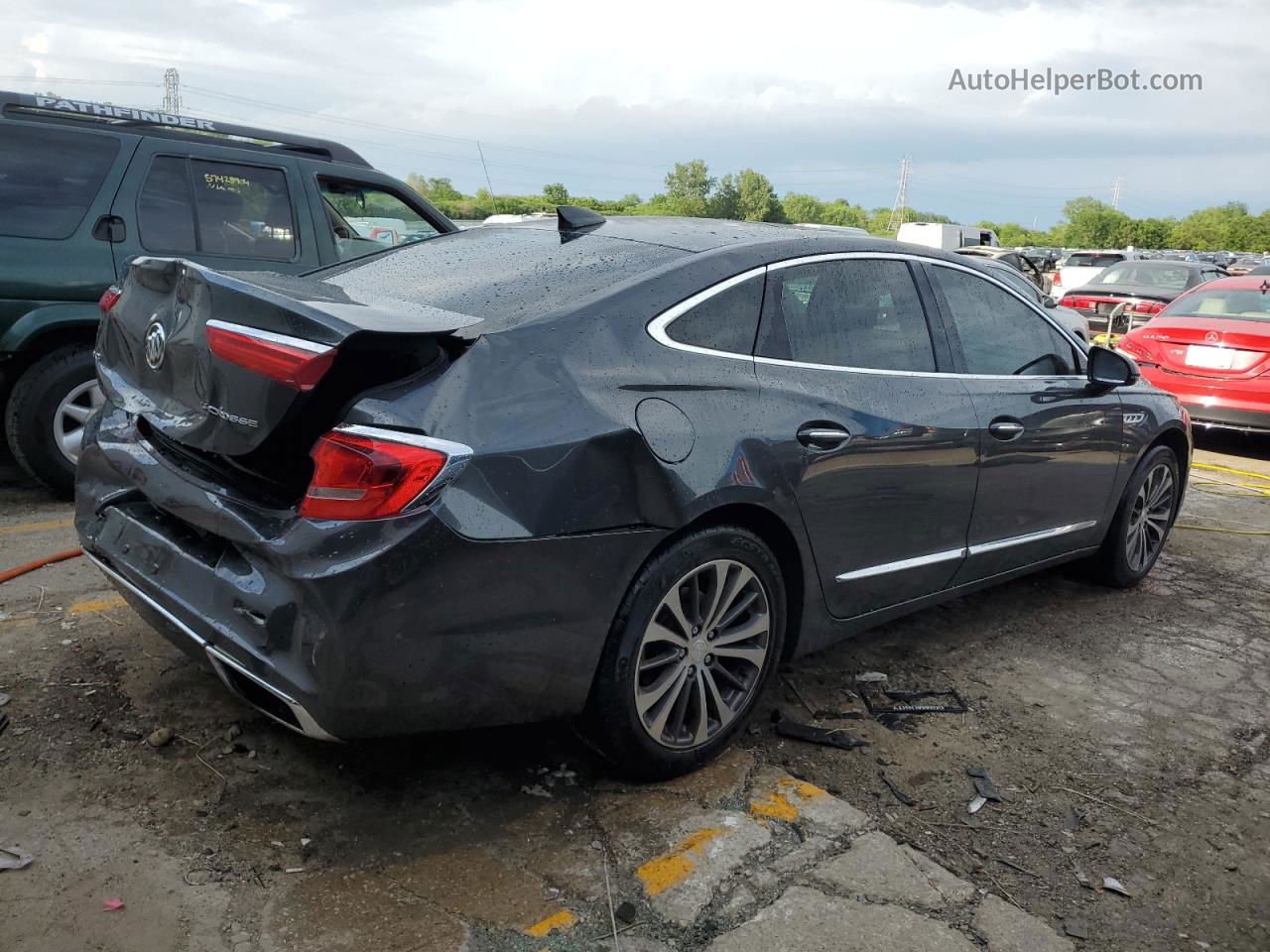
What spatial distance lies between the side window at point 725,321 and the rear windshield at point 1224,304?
7798 millimetres

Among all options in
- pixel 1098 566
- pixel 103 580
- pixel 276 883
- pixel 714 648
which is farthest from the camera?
pixel 1098 566

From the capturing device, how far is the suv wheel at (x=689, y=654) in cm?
291

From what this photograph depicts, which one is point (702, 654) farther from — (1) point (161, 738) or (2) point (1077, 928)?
(1) point (161, 738)

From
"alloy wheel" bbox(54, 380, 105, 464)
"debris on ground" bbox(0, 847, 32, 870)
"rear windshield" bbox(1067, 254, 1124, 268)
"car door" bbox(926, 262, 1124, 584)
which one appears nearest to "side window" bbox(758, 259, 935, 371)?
"car door" bbox(926, 262, 1124, 584)

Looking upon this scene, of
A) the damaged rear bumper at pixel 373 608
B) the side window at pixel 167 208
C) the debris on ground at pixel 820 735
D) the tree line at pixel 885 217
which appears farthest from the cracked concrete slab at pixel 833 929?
the tree line at pixel 885 217

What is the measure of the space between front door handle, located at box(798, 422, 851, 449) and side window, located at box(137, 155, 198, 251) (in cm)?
394

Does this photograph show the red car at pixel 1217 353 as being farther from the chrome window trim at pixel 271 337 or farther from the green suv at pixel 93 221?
the chrome window trim at pixel 271 337

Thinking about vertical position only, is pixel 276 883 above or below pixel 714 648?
below

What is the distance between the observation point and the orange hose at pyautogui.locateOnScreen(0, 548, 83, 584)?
428 cm

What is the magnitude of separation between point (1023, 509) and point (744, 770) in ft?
5.95

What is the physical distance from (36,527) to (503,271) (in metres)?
3.09

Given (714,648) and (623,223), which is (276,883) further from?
(623,223)

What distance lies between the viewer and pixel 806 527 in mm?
3334

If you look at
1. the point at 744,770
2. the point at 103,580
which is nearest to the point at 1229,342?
the point at 744,770
